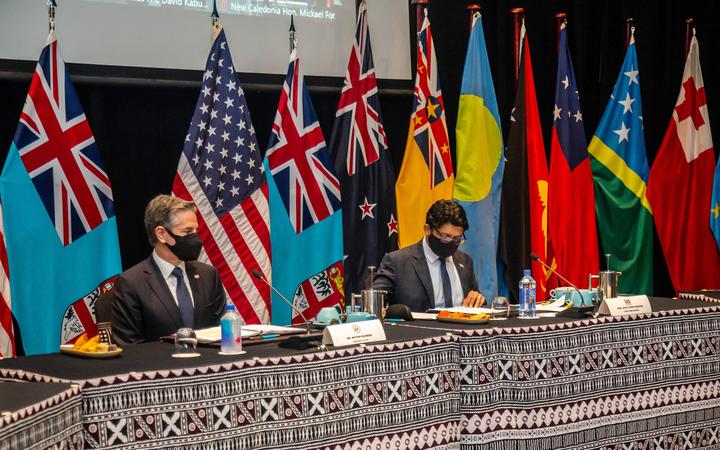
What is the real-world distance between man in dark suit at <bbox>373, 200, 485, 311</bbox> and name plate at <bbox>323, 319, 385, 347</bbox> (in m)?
1.15

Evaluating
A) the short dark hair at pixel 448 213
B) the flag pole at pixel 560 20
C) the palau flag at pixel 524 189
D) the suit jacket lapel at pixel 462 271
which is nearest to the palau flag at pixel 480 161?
the palau flag at pixel 524 189

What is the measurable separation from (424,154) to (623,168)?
1625 mm

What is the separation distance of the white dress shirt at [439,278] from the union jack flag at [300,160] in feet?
3.55

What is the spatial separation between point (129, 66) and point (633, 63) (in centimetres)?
353

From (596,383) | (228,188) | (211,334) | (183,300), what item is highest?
(228,188)

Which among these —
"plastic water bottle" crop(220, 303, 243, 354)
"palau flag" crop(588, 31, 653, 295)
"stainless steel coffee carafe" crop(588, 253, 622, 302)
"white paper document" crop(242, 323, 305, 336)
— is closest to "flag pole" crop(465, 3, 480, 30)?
"palau flag" crop(588, 31, 653, 295)

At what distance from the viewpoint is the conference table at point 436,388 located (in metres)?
2.92

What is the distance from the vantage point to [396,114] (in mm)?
6547

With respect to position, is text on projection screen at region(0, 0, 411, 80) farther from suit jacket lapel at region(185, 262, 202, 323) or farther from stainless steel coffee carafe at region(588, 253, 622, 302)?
stainless steel coffee carafe at region(588, 253, 622, 302)

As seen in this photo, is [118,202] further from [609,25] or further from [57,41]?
[609,25]

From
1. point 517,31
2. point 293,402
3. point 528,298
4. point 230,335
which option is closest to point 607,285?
point 528,298

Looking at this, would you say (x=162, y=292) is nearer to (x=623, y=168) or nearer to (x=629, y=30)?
(x=623, y=168)

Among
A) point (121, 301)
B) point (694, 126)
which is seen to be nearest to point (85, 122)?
point (121, 301)

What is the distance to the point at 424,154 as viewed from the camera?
20.0 ft
